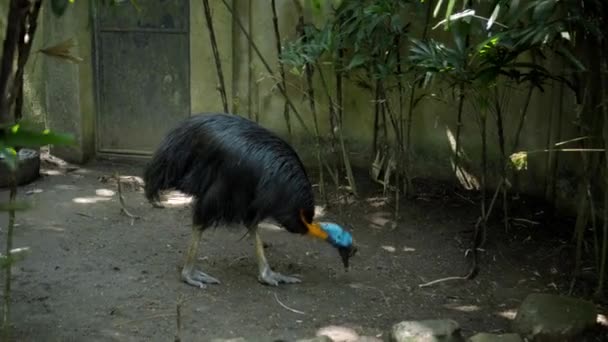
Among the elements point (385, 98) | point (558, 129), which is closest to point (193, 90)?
point (385, 98)

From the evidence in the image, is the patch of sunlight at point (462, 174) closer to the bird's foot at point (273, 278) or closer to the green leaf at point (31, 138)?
the bird's foot at point (273, 278)

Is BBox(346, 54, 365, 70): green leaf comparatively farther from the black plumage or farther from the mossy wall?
the black plumage

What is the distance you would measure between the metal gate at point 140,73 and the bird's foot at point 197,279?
8.76 ft

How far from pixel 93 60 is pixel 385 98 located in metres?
2.88

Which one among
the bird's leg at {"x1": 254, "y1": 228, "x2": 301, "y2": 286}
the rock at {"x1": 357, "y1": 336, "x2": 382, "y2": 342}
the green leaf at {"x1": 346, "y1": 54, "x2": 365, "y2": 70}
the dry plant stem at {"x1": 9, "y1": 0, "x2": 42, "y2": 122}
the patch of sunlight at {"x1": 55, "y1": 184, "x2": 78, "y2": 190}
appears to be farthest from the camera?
the patch of sunlight at {"x1": 55, "y1": 184, "x2": 78, "y2": 190}

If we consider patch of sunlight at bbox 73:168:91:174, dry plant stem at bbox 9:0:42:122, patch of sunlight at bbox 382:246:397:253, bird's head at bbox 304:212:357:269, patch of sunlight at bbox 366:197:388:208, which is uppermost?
dry plant stem at bbox 9:0:42:122

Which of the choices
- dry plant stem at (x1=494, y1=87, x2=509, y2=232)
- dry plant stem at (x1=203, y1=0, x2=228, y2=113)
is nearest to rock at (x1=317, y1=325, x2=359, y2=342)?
dry plant stem at (x1=494, y1=87, x2=509, y2=232)

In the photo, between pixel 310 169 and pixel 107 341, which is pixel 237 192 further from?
pixel 310 169

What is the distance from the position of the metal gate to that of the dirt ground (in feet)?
3.29

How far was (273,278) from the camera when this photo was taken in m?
4.56

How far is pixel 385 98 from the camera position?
17.9ft

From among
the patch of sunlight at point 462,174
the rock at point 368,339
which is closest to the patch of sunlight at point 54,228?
the rock at point 368,339

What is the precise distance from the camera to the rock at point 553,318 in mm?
3758

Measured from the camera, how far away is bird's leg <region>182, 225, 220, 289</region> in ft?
14.5
